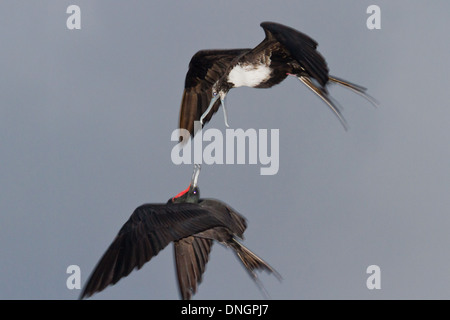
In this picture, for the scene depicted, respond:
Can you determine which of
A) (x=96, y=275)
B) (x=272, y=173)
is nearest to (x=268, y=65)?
(x=272, y=173)

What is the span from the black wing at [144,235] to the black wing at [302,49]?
246cm

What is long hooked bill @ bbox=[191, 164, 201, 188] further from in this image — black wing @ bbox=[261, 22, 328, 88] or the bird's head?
black wing @ bbox=[261, 22, 328, 88]

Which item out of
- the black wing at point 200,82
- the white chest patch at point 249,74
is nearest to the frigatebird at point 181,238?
the white chest patch at point 249,74

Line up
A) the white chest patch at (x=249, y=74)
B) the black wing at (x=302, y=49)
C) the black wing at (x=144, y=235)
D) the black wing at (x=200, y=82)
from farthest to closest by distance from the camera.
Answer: the black wing at (x=200, y=82), the white chest patch at (x=249, y=74), the black wing at (x=302, y=49), the black wing at (x=144, y=235)

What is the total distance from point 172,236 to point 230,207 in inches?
64.7

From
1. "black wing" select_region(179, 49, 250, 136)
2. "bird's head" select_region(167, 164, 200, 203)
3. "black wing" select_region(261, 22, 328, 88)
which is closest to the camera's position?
"black wing" select_region(261, 22, 328, 88)

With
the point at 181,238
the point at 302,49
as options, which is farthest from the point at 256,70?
the point at 181,238

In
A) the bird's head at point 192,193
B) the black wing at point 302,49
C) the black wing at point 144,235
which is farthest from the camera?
the bird's head at point 192,193

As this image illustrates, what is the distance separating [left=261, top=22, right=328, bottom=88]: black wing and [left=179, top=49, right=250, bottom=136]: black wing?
282cm

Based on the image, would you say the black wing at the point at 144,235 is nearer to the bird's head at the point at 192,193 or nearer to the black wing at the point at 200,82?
the bird's head at the point at 192,193

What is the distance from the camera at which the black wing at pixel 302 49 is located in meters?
12.2

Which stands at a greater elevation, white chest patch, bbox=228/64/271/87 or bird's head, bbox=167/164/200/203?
white chest patch, bbox=228/64/271/87

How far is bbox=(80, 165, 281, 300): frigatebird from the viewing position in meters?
11.2

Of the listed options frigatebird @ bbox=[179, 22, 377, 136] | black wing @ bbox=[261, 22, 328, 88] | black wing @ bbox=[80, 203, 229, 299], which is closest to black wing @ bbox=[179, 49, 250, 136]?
frigatebird @ bbox=[179, 22, 377, 136]
